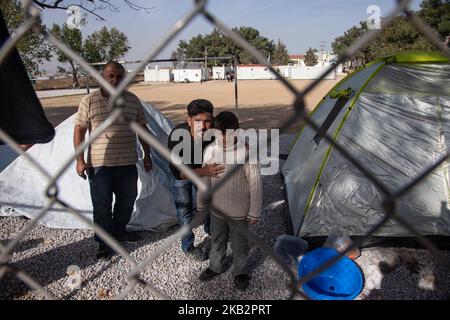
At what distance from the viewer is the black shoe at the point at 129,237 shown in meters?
3.18

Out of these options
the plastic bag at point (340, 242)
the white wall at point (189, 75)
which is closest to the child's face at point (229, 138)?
the plastic bag at point (340, 242)

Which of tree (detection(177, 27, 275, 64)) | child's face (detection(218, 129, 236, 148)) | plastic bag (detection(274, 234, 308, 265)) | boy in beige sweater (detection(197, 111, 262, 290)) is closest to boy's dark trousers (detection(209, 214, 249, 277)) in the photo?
boy in beige sweater (detection(197, 111, 262, 290))

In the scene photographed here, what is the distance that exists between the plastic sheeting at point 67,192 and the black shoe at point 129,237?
9 centimetres

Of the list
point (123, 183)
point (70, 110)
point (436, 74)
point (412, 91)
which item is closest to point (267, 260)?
point (123, 183)

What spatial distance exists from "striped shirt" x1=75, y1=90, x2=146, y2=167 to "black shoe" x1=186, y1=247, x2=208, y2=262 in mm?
1033

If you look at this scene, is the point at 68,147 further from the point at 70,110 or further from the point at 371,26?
the point at 70,110

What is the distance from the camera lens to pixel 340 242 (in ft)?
9.06

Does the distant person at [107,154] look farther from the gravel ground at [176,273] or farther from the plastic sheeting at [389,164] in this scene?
the plastic sheeting at [389,164]

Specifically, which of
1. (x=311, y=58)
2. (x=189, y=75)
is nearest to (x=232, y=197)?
(x=189, y=75)

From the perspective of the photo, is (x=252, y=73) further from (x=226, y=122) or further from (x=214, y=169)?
(x=214, y=169)

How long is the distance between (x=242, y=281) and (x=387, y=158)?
5.89 feet

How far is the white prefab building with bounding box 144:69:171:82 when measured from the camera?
45156mm
